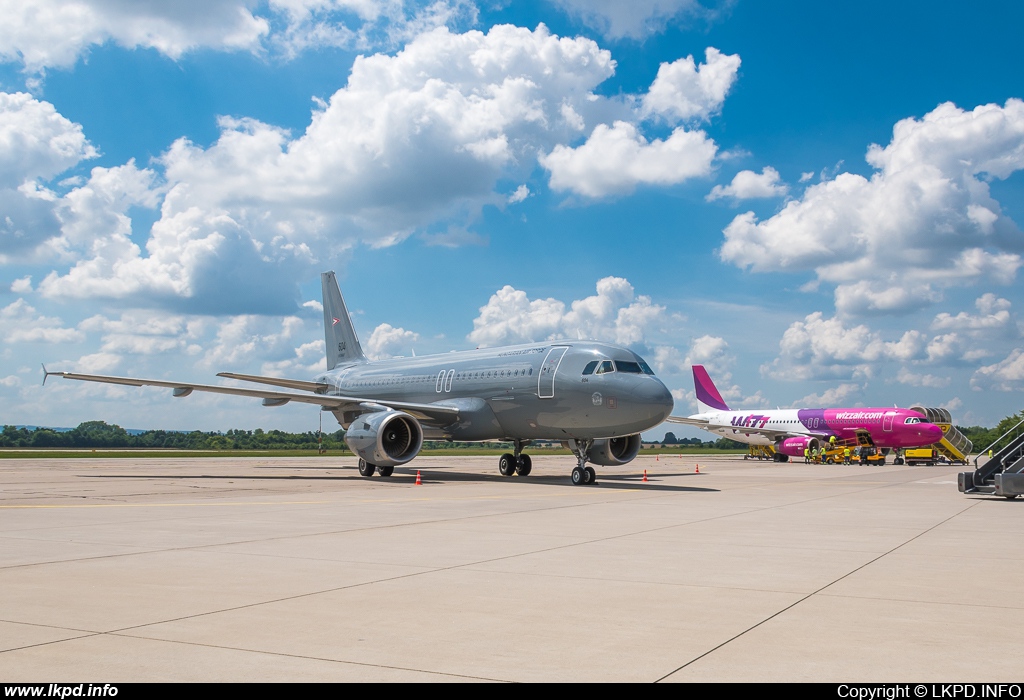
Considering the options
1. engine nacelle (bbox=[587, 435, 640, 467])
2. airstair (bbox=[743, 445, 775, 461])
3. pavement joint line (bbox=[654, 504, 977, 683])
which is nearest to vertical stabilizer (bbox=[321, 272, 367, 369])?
engine nacelle (bbox=[587, 435, 640, 467])

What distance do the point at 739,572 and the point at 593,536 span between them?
3287mm

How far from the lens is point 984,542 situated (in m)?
11.0

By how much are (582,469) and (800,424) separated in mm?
40628

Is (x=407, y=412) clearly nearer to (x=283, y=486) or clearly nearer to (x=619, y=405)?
(x=283, y=486)

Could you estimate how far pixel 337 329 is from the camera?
1518 inches

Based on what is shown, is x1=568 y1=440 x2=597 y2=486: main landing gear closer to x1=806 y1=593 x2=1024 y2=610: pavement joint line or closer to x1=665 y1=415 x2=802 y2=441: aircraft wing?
x1=806 y1=593 x2=1024 y2=610: pavement joint line

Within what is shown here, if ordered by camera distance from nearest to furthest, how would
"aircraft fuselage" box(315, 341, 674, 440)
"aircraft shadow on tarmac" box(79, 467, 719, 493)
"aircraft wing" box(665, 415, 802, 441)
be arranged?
"aircraft fuselage" box(315, 341, 674, 440), "aircraft shadow on tarmac" box(79, 467, 719, 493), "aircraft wing" box(665, 415, 802, 441)

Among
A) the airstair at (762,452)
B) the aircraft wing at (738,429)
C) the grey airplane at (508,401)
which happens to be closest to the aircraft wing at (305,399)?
the grey airplane at (508,401)

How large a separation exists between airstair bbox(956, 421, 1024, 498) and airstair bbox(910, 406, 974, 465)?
35.5 meters

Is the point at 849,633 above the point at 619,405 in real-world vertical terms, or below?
below

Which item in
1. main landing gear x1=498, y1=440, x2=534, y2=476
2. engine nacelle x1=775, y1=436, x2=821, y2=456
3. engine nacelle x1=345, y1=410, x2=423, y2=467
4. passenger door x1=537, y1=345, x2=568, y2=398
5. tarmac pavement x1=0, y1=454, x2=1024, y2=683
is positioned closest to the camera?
tarmac pavement x1=0, y1=454, x2=1024, y2=683

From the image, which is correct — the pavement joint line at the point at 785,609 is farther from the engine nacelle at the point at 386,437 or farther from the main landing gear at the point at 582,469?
the engine nacelle at the point at 386,437

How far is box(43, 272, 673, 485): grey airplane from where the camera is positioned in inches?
938

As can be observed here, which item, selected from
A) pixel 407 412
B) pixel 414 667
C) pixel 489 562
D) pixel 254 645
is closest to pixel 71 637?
pixel 254 645
